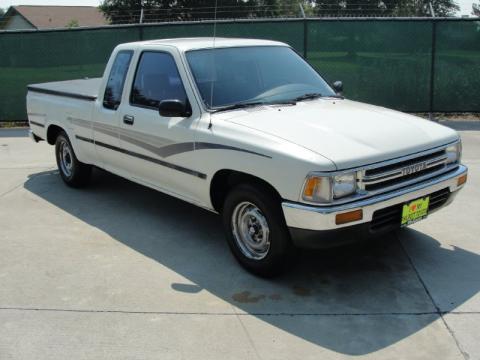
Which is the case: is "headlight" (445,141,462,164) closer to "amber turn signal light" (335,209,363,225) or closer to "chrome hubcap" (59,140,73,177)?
"amber turn signal light" (335,209,363,225)

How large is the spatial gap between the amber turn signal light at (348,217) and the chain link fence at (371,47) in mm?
8181

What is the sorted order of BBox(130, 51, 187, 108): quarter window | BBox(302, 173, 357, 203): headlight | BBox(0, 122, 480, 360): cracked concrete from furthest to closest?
BBox(130, 51, 187, 108): quarter window < BBox(302, 173, 357, 203): headlight < BBox(0, 122, 480, 360): cracked concrete

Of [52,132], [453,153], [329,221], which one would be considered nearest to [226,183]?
[329,221]

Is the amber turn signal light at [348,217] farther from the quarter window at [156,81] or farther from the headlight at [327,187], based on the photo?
the quarter window at [156,81]

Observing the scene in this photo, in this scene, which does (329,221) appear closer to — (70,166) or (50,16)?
(70,166)

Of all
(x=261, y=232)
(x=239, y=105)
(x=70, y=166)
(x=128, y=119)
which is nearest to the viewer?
(x=261, y=232)

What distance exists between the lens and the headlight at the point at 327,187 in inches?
162

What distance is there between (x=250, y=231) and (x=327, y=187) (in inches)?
38.3

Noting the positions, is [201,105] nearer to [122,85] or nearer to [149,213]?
[122,85]

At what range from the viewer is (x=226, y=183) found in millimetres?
5129

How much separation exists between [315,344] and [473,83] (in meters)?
9.64

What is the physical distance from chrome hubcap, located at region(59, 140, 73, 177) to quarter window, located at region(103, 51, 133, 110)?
1.47 m

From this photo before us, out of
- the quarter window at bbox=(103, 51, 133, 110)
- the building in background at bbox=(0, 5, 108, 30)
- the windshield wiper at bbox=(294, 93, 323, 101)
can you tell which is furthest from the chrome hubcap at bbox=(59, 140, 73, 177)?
the building in background at bbox=(0, 5, 108, 30)

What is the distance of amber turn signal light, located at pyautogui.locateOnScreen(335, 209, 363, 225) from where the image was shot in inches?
163
